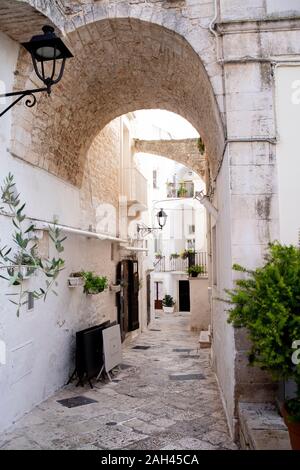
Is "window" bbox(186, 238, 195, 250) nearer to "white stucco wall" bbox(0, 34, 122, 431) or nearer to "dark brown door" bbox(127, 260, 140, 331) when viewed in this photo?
"dark brown door" bbox(127, 260, 140, 331)

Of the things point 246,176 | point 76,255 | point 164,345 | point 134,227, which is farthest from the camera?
point 134,227

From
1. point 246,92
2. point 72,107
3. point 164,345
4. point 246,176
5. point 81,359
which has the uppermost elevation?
point 72,107

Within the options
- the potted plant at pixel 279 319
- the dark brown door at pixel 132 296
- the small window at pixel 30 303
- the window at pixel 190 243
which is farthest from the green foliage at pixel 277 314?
the window at pixel 190 243

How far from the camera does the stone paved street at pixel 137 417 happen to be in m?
4.20

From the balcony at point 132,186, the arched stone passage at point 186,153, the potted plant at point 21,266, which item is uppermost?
the arched stone passage at point 186,153

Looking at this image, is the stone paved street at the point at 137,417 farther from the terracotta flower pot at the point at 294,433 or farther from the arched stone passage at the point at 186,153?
the arched stone passage at the point at 186,153

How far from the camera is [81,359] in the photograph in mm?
6516

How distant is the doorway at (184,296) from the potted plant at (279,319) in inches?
831

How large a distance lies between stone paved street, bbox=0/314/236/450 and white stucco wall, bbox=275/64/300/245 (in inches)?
97.9

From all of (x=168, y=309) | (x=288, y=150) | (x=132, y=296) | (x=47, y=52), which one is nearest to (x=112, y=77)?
(x=47, y=52)

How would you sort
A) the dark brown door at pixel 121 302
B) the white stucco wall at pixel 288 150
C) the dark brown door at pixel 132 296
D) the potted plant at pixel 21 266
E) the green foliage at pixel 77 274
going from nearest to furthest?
the potted plant at pixel 21 266
the white stucco wall at pixel 288 150
the green foliage at pixel 77 274
the dark brown door at pixel 121 302
the dark brown door at pixel 132 296
